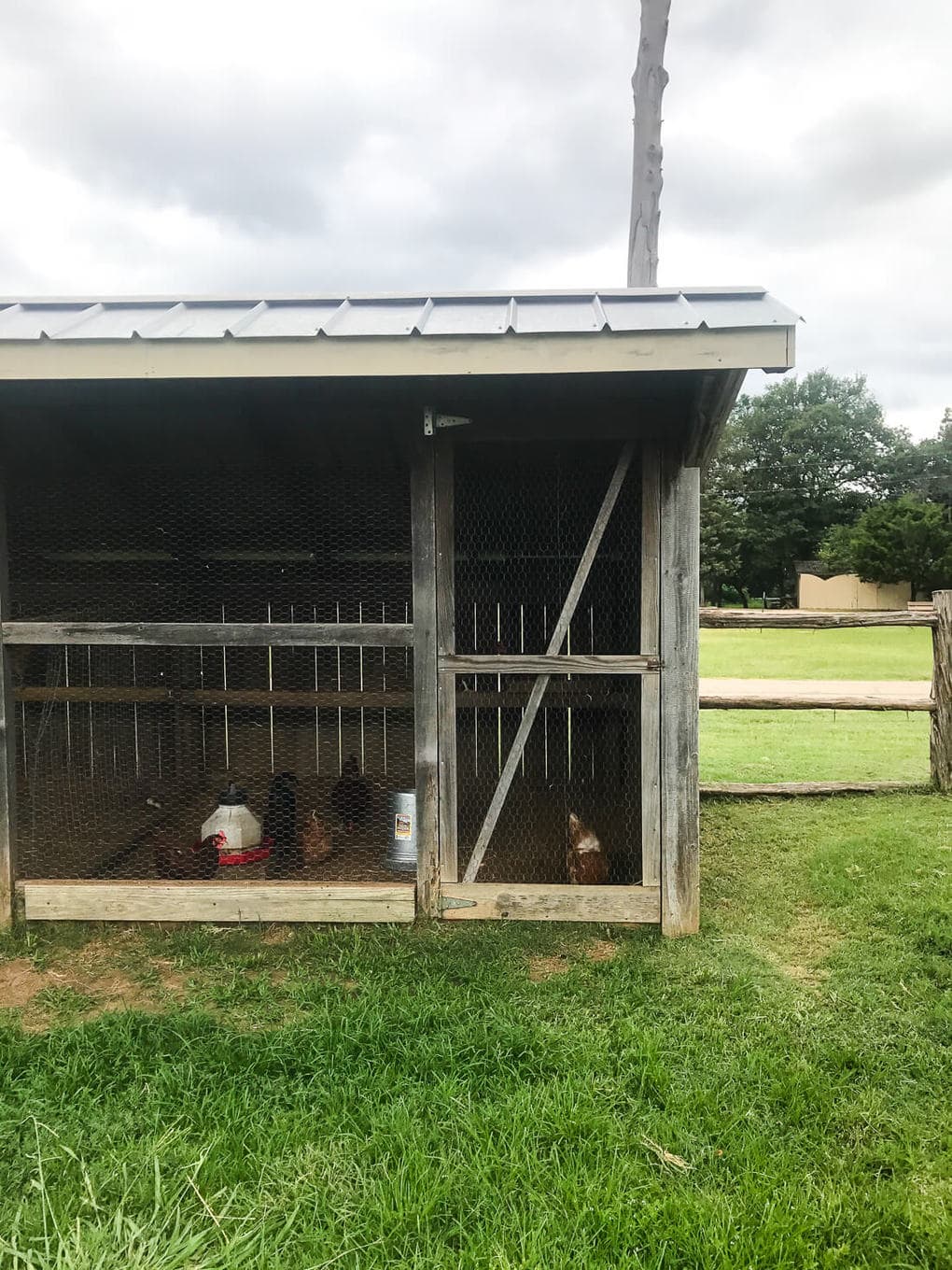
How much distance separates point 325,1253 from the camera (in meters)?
1.46

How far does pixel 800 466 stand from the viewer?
111ft

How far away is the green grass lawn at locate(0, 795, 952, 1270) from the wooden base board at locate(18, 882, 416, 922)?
0.07 metres

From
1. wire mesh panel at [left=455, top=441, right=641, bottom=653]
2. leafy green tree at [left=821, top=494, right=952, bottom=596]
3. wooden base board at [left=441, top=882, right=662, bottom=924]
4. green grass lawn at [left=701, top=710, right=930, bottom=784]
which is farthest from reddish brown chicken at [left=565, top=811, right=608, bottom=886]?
leafy green tree at [left=821, top=494, right=952, bottom=596]

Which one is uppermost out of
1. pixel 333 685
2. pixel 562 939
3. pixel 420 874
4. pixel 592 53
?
pixel 592 53

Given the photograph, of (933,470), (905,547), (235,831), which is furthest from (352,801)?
(933,470)

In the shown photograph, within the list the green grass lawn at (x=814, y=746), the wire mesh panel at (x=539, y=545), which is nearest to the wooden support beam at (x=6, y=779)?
the wire mesh panel at (x=539, y=545)

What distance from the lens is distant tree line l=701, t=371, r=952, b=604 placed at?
2948 centimetres

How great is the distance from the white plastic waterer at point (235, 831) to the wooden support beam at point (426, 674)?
1.05 metres

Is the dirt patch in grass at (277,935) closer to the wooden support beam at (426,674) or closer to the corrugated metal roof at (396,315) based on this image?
the wooden support beam at (426,674)

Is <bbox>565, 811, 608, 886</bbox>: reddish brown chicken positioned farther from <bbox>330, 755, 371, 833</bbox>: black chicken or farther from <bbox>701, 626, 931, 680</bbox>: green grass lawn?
<bbox>701, 626, 931, 680</bbox>: green grass lawn

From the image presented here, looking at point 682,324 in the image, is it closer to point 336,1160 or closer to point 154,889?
point 336,1160

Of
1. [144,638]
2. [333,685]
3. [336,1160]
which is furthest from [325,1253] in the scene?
[333,685]

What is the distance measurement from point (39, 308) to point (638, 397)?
2.10m

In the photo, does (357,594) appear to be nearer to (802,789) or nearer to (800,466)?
(802,789)
